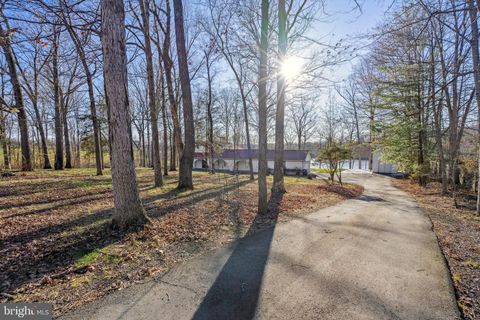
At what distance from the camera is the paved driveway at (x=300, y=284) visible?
2.31m

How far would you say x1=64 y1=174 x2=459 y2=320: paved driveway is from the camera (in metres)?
2.31

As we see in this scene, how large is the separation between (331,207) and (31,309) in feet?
24.4

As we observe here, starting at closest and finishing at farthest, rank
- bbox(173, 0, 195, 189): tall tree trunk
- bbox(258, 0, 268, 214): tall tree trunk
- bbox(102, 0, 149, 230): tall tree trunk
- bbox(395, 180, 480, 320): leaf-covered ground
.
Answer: bbox(395, 180, 480, 320): leaf-covered ground, bbox(102, 0, 149, 230): tall tree trunk, bbox(258, 0, 268, 214): tall tree trunk, bbox(173, 0, 195, 189): tall tree trunk

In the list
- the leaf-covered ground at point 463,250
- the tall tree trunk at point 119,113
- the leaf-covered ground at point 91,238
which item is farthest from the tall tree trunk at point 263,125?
the leaf-covered ground at point 463,250

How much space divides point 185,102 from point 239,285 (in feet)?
23.9

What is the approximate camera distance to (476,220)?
6.48m

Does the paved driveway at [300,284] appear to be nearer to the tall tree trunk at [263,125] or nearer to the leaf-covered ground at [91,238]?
the leaf-covered ground at [91,238]

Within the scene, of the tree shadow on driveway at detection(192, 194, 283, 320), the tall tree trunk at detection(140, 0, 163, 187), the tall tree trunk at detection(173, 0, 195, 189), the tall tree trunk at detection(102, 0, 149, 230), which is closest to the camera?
the tree shadow on driveway at detection(192, 194, 283, 320)

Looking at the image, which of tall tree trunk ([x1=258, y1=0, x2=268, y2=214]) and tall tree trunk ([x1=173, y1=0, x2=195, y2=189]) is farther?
tall tree trunk ([x1=173, y1=0, x2=195, y2=189])

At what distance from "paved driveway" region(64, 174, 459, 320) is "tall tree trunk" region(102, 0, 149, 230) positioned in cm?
183

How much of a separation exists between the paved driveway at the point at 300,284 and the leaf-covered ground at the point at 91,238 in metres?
Answer: 0.41

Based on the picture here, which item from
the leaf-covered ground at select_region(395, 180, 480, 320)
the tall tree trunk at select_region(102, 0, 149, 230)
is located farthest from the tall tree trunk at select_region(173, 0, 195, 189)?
the leaf-covered ground at select_region(395, 180, 480, 320)

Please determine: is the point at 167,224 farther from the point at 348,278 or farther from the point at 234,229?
the point at 348,278

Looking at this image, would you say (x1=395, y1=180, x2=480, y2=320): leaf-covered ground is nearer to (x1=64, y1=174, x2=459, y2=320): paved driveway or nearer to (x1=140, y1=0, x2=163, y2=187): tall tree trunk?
(x1=64, y1=174, x2=459, y2=320): paved driveway
